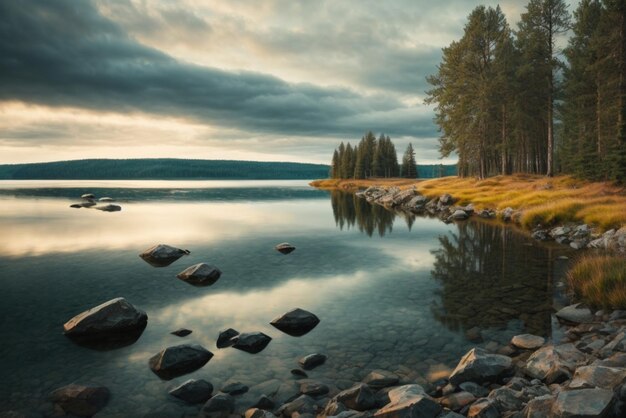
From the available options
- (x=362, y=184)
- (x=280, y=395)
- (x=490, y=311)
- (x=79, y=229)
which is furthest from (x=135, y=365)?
(x=362, y=184)

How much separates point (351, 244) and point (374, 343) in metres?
15.4

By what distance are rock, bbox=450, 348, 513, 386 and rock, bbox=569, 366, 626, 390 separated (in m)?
1.45

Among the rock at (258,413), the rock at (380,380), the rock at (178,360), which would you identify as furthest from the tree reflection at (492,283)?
the rock at (178,360)

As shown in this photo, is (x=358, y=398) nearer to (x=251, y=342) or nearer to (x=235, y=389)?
(x=235, y=389)

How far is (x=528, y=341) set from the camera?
9.31 metres

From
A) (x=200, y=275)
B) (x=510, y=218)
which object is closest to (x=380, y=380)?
(x=200, y=275)

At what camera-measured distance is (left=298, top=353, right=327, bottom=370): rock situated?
8.70 meters

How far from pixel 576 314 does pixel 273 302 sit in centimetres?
889

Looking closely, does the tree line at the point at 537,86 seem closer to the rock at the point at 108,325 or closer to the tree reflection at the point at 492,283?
the tree reflection at the point at 492,283

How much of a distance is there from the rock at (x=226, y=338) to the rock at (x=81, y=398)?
2.81 meters

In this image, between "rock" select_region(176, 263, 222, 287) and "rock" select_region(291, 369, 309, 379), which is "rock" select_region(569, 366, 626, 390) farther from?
"rock" select_region(176, 263, 222, 287)

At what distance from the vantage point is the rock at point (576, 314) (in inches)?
408

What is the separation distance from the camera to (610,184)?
1283 inches

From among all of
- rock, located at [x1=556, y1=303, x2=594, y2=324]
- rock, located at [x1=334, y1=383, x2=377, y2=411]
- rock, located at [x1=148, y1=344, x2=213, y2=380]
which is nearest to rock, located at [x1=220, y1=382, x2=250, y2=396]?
rock, located at [x1=148, y1=344, x2=213, y2=380]
